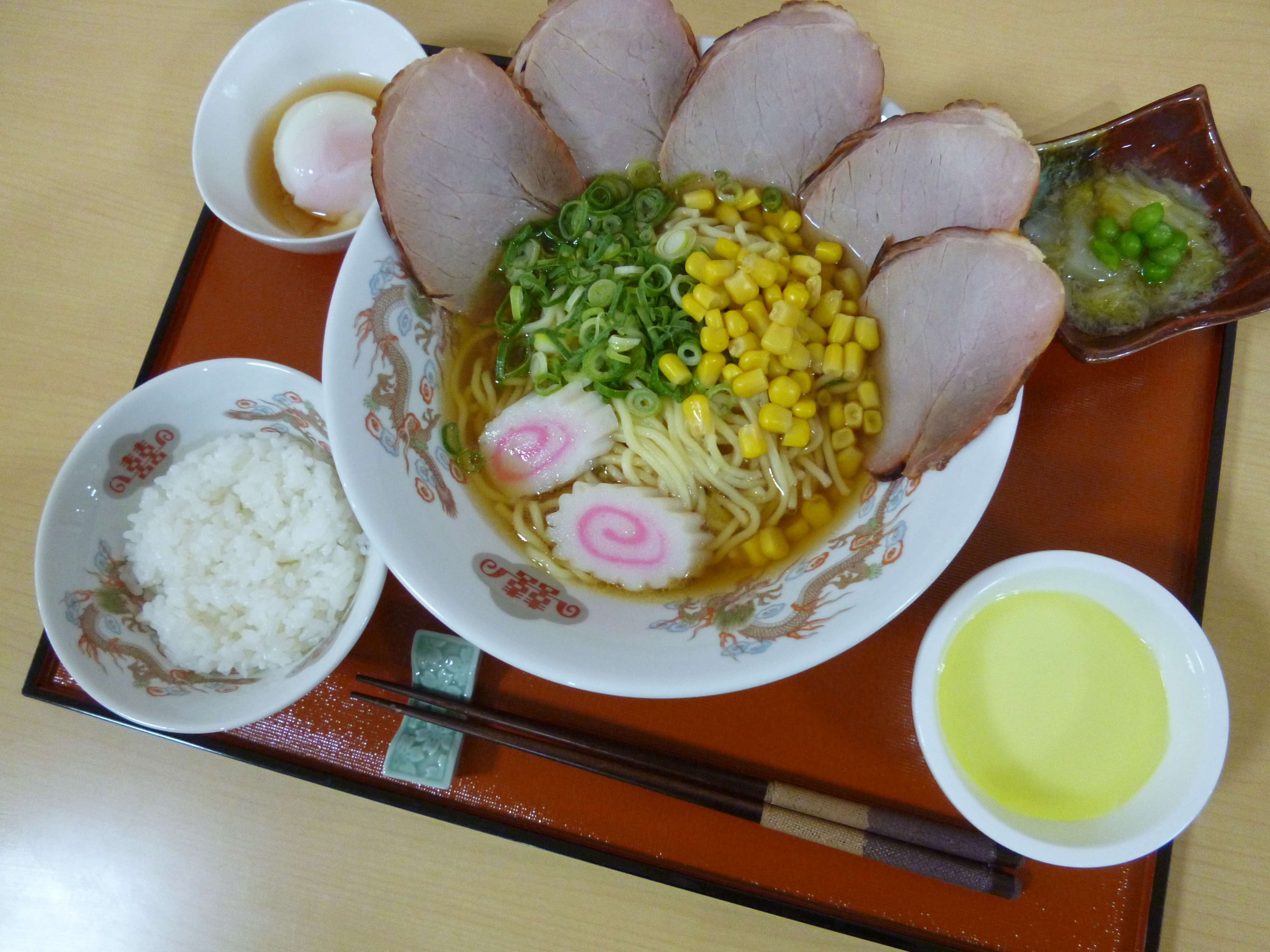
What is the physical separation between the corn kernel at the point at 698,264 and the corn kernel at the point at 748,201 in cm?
23

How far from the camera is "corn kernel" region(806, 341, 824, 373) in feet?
5.40

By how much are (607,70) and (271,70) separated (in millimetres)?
1136

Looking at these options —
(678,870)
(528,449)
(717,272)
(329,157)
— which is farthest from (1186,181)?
(329,157)

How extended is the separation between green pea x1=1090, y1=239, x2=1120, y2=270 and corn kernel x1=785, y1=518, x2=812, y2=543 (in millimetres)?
1020

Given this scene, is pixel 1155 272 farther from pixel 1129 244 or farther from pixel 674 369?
pixel 674 369

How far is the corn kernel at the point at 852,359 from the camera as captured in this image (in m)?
1.60

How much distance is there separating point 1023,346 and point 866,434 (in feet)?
A: 1.32

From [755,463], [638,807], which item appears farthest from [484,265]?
[638,807]

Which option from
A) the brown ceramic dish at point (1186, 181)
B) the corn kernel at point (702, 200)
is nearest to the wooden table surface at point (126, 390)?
the brown ceramic dish at point (1186, 181)

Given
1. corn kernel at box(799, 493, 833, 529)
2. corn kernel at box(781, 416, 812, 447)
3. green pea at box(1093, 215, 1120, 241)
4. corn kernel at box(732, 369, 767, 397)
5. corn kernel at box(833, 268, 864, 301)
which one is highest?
corn kernel at box(833, 268, 864, 301)

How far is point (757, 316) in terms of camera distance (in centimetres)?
162

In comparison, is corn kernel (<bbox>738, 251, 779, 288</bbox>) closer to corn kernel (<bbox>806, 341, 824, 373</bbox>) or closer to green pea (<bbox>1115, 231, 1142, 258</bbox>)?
corn kernel (<bbox>806, 341, 824, 373</bbox>)

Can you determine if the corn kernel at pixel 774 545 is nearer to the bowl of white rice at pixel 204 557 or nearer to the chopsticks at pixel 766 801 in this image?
the chopsticks at pixel 766 801

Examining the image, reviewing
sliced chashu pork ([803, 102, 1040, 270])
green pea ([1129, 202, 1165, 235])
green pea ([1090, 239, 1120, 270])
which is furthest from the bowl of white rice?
green pea ([1129, 202, 1165, 235])
